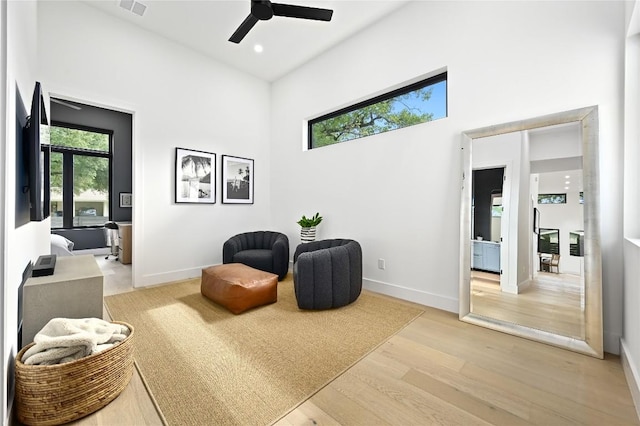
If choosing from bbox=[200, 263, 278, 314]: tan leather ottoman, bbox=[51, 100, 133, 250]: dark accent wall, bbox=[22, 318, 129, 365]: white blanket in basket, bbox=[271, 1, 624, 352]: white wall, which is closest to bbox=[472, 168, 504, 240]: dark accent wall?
bbox=[271, 1, 624, 352]: white wall

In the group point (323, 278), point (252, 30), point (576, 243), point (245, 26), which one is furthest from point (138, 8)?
point (576, 243)

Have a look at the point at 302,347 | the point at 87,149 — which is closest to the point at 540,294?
the point at 302,347

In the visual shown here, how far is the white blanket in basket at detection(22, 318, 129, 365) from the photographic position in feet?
4.58

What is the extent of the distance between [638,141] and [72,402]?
3.93 metres

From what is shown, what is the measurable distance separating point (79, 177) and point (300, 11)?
6.70 m

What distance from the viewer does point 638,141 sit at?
76.0 inches

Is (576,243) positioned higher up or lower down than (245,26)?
lower down

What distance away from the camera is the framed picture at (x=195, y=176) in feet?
13.4

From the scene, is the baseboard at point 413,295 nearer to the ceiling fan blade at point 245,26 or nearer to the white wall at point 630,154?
the white wall at point 630,154

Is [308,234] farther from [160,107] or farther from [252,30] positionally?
[252,30]

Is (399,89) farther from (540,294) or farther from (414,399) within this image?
(414,399)

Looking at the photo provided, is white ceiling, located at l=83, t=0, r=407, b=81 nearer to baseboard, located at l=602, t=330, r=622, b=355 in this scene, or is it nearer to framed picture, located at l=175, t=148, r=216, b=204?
framed picture, located at l=175, t=148, r=216, b=204

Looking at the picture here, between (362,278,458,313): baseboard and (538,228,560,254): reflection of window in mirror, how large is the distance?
938 mm

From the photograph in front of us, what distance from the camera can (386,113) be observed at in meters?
3.66
